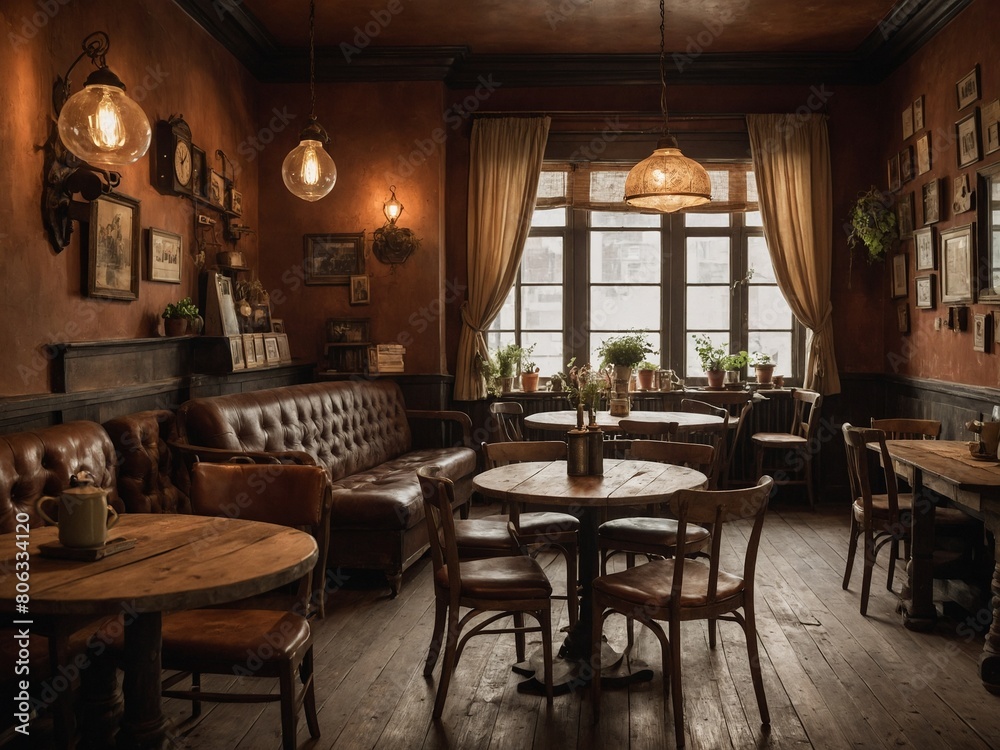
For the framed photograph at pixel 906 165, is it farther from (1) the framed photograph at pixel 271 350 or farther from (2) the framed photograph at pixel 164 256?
(2) the framed photograph at pixel 164 256

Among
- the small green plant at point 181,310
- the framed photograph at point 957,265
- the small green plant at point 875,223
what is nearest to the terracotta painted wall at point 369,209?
the small green plant at point 181,310

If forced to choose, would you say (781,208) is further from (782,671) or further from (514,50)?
(782,671)

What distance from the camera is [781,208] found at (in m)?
7.07

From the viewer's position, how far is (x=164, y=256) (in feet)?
16.8

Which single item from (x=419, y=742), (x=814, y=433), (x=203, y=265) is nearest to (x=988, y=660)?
(x=419, y=742)

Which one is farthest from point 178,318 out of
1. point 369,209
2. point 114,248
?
point 369,209

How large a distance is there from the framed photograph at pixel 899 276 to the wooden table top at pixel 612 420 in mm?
1906

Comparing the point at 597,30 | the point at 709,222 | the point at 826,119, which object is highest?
the point at 597,30

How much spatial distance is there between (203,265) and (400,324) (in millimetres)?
1759

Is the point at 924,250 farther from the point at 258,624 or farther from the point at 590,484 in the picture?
the point at 258,624

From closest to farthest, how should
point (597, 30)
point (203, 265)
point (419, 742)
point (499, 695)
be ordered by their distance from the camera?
point (419, 742) → point (499, 695) → point (203, 265) → point (597, 30)

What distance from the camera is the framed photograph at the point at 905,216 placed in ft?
21.3

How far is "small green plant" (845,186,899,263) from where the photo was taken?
6703 millimetres

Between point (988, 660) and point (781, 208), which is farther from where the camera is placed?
point (781, 208)
